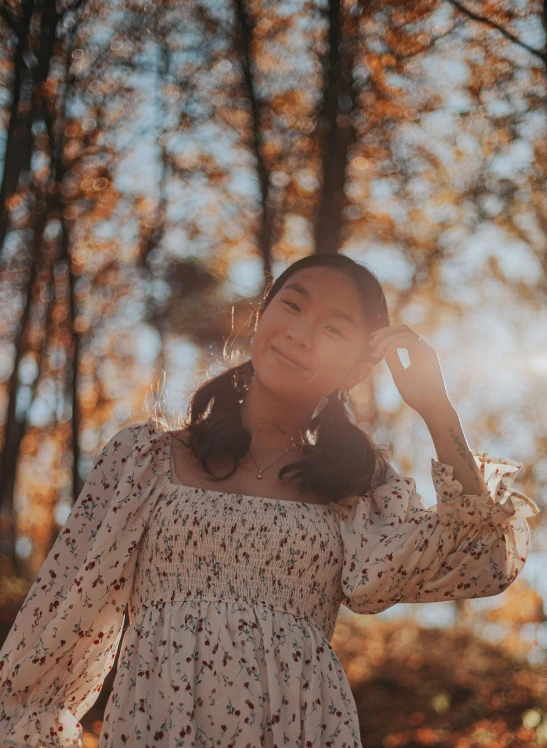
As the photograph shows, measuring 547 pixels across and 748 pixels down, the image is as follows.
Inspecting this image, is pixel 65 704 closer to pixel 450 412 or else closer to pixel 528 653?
pixel 450 412

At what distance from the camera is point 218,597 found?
2.12m

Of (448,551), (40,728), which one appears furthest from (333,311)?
(40,728)

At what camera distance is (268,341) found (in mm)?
2416

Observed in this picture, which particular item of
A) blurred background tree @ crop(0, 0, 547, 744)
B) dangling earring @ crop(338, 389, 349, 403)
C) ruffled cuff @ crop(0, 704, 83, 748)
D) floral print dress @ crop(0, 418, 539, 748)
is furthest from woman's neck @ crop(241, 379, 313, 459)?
blurred background tree @ crop(0, 0, 547, 744)

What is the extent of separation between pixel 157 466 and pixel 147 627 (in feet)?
1.50

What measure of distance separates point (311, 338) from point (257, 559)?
0.62 meters

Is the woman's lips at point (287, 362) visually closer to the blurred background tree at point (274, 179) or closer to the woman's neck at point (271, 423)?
the woman's neck at point (271, 423)

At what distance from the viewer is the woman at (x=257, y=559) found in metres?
2.03

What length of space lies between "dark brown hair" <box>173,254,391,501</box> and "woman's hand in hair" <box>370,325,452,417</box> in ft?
0.70

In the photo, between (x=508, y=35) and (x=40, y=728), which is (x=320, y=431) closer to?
(x=40, y=728)

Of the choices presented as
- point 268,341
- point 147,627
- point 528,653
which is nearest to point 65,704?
point 147,627

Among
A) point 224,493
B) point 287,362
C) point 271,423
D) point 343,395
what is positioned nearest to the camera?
point 224,493

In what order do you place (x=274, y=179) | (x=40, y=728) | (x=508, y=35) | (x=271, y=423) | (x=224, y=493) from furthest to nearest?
(x=274, y=179)
(x=508, y=35)
(x=271, y=423)
(x=224, y=493)
(x=40, y=728)

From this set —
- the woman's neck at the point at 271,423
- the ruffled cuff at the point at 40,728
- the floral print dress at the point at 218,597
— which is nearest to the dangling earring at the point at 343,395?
the woman's neck at the point at 271,423
